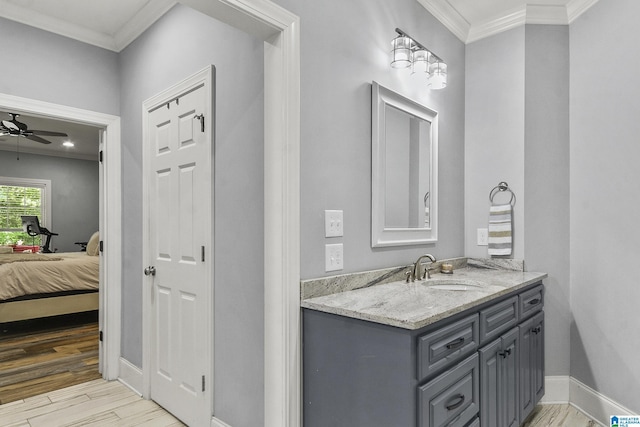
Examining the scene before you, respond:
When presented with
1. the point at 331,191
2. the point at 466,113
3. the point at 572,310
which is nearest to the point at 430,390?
the point at 331,191

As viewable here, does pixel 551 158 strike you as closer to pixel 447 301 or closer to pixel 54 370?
pixel 447 301

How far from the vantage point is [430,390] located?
4.68ft

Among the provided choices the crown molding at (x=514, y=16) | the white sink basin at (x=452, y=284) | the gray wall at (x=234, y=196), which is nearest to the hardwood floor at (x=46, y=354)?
the gray wall at (x=234, y=196)

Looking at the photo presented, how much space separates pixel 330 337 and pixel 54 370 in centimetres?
295

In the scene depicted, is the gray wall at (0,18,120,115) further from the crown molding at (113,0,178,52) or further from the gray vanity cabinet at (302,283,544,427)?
the gray vanity cabinet at (302,283,544,427)

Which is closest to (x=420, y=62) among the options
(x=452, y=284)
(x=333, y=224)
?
(x=333, y=224)

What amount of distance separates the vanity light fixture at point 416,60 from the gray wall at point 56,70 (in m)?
2.19

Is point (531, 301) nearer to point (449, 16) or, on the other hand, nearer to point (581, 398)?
point (581, 398)

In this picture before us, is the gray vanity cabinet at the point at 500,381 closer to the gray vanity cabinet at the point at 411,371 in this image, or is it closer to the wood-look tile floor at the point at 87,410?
the gray vanity cabinet at the point at 411,371

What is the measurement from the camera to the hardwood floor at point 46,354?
3041mm

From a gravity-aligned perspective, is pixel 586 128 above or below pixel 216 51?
below

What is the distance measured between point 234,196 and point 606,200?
2274 mm

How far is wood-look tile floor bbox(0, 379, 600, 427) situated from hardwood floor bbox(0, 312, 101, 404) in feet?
0.72

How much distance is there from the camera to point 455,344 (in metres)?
1.60
